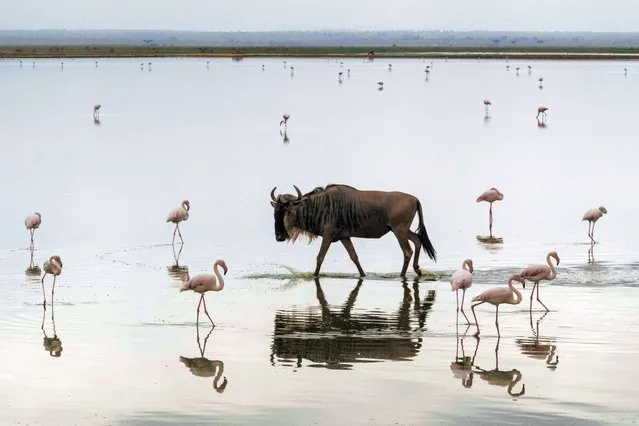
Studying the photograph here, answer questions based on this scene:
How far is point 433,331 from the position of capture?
56.4 feet

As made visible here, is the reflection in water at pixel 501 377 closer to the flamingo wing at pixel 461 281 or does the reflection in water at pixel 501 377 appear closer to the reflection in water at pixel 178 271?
the flamingo wing at pixel 461 281

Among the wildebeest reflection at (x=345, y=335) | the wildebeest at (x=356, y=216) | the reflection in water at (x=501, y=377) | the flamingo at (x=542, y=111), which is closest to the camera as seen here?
the reflection in water at (x=501, y=377)

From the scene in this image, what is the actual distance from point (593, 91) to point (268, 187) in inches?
2017

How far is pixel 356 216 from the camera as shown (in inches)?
853

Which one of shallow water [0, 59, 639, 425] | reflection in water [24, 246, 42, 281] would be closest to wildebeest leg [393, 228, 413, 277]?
shallow water [0, 59, 639, 425]

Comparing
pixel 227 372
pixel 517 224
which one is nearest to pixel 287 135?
pixel 517 224

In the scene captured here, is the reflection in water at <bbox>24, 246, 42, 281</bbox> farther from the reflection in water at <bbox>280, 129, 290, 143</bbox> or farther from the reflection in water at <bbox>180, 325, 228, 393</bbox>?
the reflection in water at <bbox>280, 129, 290, 143</bbox>

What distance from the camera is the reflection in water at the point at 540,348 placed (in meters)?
15.4

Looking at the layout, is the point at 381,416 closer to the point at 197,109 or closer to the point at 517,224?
the point at 517,224

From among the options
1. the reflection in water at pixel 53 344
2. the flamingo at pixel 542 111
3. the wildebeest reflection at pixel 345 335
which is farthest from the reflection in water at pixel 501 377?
the flamingo at pixel 542 111

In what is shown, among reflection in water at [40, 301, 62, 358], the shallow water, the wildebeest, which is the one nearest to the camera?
the shallow water

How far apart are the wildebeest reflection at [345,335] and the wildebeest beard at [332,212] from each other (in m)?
2.20

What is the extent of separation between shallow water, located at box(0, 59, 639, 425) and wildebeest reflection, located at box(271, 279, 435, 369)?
5 centimetres

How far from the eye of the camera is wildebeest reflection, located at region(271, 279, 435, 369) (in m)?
15.6
